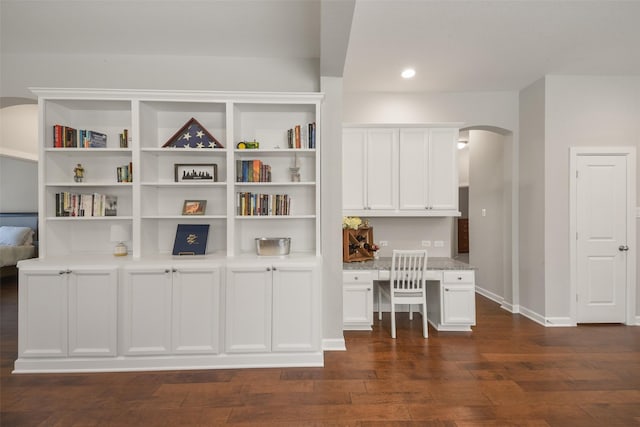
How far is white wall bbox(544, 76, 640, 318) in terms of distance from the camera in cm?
418

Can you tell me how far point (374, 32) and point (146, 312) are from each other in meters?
3.22

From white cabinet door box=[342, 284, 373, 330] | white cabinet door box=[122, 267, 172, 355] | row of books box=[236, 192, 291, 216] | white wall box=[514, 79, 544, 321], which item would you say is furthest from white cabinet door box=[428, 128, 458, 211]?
white cabinet door box=[122, 267, 172, 355]

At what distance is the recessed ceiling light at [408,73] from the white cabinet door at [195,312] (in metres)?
3.07

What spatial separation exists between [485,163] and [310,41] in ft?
12.0

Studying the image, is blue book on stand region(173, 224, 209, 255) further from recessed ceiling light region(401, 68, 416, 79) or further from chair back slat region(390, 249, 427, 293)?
recessed ceiling light region(401, 68, 416, 79)

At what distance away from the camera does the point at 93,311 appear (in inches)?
117

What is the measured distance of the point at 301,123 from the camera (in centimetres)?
364

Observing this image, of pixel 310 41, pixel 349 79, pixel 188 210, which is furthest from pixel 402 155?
pixel 188 210

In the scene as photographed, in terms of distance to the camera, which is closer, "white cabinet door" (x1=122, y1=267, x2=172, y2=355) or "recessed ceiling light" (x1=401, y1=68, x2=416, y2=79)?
"white cabinet door" (x1=122, y1=267, x2=172, y2=355)

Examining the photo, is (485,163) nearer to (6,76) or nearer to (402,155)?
(402,155)

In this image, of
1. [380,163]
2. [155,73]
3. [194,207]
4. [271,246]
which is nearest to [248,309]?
[271,246]

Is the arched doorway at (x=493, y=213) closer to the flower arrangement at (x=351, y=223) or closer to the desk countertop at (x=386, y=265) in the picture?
the desk countertop at (x=386, y=265)

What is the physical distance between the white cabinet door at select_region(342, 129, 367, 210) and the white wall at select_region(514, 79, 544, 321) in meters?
2.16

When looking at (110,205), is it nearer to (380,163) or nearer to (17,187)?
(380,163)
